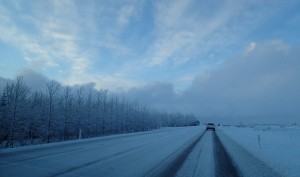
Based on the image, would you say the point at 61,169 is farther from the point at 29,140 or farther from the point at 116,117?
the point at 116,117

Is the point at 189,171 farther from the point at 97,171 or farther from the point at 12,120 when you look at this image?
the point at 12,120

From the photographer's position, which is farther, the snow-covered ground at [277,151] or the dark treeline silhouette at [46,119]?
the dark treeline silhouette at [46,119]

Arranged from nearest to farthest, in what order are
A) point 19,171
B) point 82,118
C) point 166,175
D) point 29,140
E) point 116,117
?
point 19,171 < point 166,175 < point 29,140 < point 82,118 < point 116,117

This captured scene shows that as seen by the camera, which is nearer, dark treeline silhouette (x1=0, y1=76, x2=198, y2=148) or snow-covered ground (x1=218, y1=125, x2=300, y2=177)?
snow-covered ground (x1=218, y1=125, x2=300, y2=177)

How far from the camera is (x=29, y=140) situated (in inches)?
1419

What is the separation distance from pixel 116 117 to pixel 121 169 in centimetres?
5995

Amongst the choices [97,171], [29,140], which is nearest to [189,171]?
[97,171]

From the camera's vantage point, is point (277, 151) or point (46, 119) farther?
point (46, 119)

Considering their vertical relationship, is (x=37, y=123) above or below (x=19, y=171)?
above

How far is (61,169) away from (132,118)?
72.2 m

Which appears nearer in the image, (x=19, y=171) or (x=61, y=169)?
(x=19, y=171)

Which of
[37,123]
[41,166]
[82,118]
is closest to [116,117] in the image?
[82,118]

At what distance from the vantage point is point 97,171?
9.20 metres

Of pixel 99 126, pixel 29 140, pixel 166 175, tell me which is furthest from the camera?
pixel 99 126
